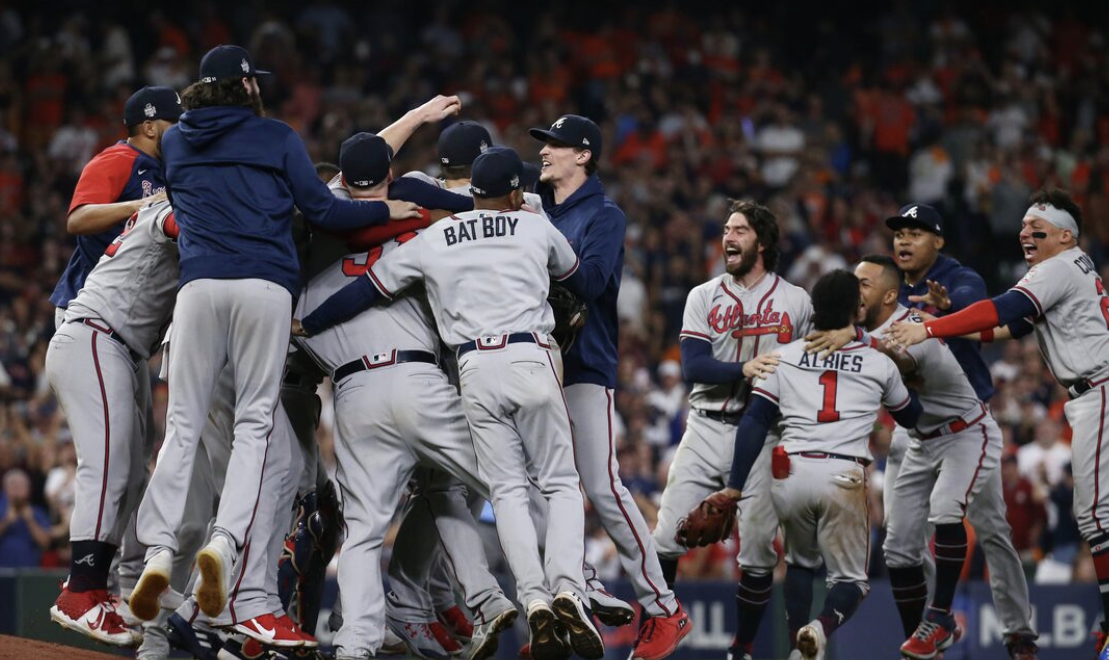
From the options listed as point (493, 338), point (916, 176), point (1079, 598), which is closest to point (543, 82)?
point (916, 176)

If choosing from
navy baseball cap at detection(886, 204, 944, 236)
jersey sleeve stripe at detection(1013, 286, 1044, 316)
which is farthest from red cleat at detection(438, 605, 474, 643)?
jersey sleeve stripe at detection(1013, 286, 1044, 316)

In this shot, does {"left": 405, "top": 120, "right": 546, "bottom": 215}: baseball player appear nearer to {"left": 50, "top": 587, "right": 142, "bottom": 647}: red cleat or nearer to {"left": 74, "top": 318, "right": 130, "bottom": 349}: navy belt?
{"left": 74, "top": 318, "right": 130, "bottom": 349}: navy belt

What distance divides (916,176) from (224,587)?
13.2m

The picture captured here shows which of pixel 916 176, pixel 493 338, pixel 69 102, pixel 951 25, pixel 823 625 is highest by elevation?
pixel 951 25

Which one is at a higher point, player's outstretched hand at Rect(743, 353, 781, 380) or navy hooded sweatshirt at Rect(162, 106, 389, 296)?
navy hooded sweatshirt at Rect(162, 106, 389, 296)

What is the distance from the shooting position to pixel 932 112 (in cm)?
1786

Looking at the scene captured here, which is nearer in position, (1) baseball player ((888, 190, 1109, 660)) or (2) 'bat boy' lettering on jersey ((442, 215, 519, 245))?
(2) 'bat boy' lettering on jersey ((442, 215, 519, 245))

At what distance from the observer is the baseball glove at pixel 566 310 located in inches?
267

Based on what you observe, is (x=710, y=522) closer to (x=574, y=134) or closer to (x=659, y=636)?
(x=659, y=636)

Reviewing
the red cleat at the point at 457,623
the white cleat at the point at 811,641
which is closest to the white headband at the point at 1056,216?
the white cleat at the point at 811,641

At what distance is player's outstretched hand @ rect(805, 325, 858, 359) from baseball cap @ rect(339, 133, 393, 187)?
231 cm

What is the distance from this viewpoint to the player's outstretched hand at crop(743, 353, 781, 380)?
710cm

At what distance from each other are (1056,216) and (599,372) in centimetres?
276

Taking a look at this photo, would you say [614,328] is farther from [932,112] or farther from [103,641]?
[932,112]
